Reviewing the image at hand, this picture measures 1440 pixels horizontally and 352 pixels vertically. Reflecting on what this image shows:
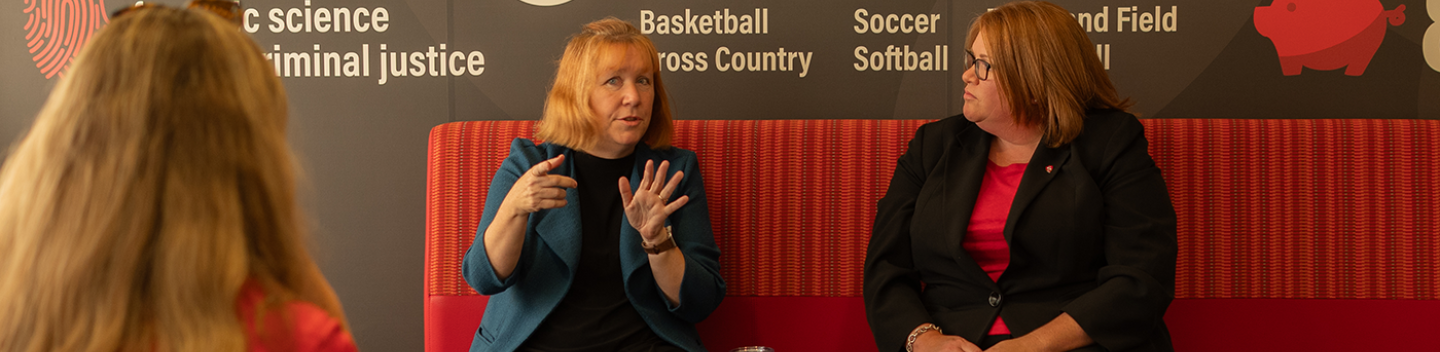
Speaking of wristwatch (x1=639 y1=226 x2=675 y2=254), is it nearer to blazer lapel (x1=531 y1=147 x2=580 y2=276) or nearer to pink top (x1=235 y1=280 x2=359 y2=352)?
blazer lapel (x1=531 y1=147 x2=580 y2=276)

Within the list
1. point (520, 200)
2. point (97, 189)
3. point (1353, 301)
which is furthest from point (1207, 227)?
point (97, 189)

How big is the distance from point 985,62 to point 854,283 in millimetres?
729

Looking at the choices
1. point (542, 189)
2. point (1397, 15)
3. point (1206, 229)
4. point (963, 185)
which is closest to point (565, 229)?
point (542, 189)

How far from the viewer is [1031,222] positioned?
1952 millimetres

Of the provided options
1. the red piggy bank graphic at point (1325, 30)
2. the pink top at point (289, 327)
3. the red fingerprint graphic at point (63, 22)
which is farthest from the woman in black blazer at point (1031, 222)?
the red fingerprint graphic at point (63, 22)

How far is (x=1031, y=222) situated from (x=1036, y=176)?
0.10 m

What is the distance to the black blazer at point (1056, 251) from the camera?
6.19ft

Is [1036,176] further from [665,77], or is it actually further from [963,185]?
[665,77]

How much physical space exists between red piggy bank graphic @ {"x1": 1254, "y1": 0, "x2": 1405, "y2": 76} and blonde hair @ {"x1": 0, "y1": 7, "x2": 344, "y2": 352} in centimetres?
272

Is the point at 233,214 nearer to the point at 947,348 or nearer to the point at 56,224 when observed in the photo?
the point at 56,224

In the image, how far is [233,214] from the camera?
863 millimetres

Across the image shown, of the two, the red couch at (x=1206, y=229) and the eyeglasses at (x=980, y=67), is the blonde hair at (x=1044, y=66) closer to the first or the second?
the eyeglasses at (x=980, y=67)

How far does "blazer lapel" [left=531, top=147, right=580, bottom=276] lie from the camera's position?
6.87 feet

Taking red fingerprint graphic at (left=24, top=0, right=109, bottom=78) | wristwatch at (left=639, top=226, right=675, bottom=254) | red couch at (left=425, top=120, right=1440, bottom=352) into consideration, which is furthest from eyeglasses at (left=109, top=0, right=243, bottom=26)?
red fingerprint graphic at (left=24, top=0, right=109, bottom=78)
